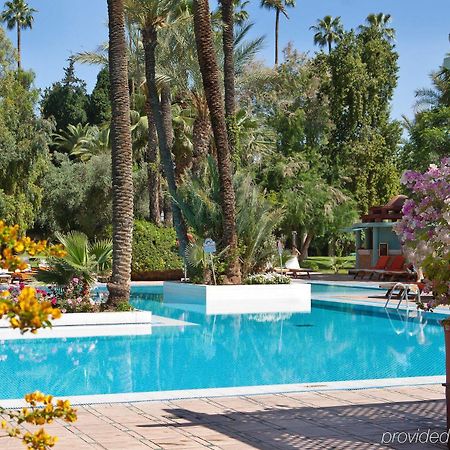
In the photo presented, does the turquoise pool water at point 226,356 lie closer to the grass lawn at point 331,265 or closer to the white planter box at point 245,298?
the white planter box at point 245,298

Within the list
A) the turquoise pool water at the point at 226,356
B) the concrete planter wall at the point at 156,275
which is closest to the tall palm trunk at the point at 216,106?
the turquoise pool water at the point at 226,356

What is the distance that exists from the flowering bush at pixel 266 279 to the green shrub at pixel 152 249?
9.31m

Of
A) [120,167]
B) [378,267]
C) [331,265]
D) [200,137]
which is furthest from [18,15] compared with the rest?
[120,167]

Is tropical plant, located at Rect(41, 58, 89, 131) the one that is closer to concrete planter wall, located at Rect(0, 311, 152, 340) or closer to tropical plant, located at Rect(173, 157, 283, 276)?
tropical plant, located at Rect(173, 157, 283, 276)

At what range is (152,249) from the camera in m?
30.6

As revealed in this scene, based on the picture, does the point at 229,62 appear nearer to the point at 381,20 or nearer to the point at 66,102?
the point at 66,102

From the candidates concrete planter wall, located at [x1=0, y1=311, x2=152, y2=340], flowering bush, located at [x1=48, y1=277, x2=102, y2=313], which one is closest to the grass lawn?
flowering bush, located at [x1=48, y1=277, x2=102, y2=313]

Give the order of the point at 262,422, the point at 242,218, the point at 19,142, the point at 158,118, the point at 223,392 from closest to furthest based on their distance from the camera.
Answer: the point at 262,422 → the point at 223,392 → the point at 242,218 → the point at 158,118 → the point at 19,142

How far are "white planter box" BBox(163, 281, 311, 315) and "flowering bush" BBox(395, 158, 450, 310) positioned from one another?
44.5 feet

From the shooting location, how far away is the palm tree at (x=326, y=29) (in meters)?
61.5

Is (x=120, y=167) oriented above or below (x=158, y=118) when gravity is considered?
below

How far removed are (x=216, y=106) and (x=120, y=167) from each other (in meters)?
5.73

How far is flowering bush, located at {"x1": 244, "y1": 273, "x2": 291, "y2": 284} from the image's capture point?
21.4m

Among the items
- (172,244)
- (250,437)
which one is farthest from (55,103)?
(250,437)
